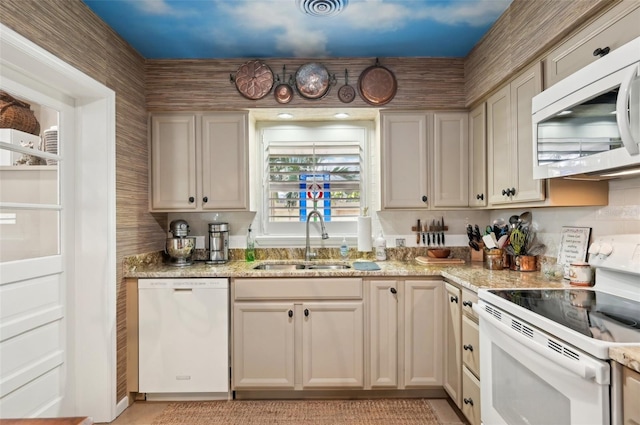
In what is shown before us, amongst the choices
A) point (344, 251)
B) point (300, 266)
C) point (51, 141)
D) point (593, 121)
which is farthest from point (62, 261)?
point (593, 121)

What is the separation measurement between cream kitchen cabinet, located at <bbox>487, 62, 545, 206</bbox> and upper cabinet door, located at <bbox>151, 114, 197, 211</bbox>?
2200 mm

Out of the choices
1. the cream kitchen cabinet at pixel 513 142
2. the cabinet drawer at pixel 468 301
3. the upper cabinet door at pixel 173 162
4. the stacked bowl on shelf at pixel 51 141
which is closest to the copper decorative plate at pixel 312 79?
the upper cabinet door at pixel 173 162

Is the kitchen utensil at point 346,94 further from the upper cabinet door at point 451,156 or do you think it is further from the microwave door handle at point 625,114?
the microwave door handle at point 625,114

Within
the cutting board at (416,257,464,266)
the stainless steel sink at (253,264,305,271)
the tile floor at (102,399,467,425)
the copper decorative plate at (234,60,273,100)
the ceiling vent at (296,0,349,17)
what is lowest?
the tile floor at (102,399,467,425)

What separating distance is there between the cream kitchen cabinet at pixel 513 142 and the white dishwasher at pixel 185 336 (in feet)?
6.41

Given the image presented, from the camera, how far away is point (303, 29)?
2287mm

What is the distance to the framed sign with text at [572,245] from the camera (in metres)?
1.91

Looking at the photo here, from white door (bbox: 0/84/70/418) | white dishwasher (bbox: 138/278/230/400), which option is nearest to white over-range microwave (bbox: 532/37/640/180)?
white dishwasher (bbox: 138/278/230/400)

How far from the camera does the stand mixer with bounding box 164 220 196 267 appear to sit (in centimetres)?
269

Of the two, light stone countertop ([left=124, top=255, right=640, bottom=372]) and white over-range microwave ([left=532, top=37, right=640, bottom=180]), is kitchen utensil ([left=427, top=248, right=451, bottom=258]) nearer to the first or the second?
light stone countertop ([left=124, top=255, right=640, bottom=372])

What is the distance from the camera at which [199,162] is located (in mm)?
2734

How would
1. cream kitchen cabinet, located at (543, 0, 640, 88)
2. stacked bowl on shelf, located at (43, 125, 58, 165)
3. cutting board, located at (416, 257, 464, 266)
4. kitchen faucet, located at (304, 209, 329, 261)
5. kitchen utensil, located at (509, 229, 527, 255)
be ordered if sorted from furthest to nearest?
kitchen faucet, located at (304, 209, 329, 261) → cutting board, located at (416, 257, 464, 266) → kitchen utensil, located at (509, 229, 527, 255) → stacked bowl on shelf, located at (43, 125, 58, 165) → cream kitchen cabinet, located at (543, 0, 640, 88)

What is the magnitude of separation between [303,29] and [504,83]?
1.34 m

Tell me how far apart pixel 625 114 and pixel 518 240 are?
1295 millimetres
